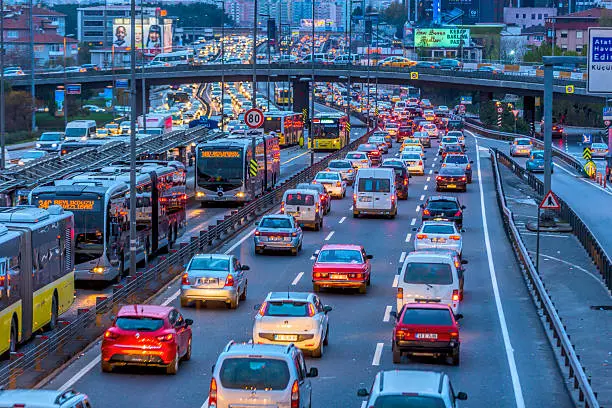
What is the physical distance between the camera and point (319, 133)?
10362cm

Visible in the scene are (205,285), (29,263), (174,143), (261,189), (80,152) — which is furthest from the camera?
(174,143)

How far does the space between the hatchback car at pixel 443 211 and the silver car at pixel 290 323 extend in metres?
25.7

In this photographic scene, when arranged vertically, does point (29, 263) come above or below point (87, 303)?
above

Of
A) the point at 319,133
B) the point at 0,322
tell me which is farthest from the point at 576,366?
the point at 319,133

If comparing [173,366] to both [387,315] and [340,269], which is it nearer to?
[387,315]

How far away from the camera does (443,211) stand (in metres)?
53.2

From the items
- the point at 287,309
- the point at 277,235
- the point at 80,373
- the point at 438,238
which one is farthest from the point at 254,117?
the point at 80,373

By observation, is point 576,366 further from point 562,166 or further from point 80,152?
point 562,166

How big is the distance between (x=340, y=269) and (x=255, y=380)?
55.3ft

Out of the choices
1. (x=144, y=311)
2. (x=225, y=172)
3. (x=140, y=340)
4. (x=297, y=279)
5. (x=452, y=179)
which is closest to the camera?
(x=140, y=340)

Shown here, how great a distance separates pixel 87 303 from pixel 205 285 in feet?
11.8

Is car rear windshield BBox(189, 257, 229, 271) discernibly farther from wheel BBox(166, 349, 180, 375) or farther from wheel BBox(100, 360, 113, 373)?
wheel BBox(100, 360, 113, 373)

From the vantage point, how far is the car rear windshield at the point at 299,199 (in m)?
52.2

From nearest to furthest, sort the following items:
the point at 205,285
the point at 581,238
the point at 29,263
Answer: the point at 29,263 < the point at 205,285 < the point at 581,238
